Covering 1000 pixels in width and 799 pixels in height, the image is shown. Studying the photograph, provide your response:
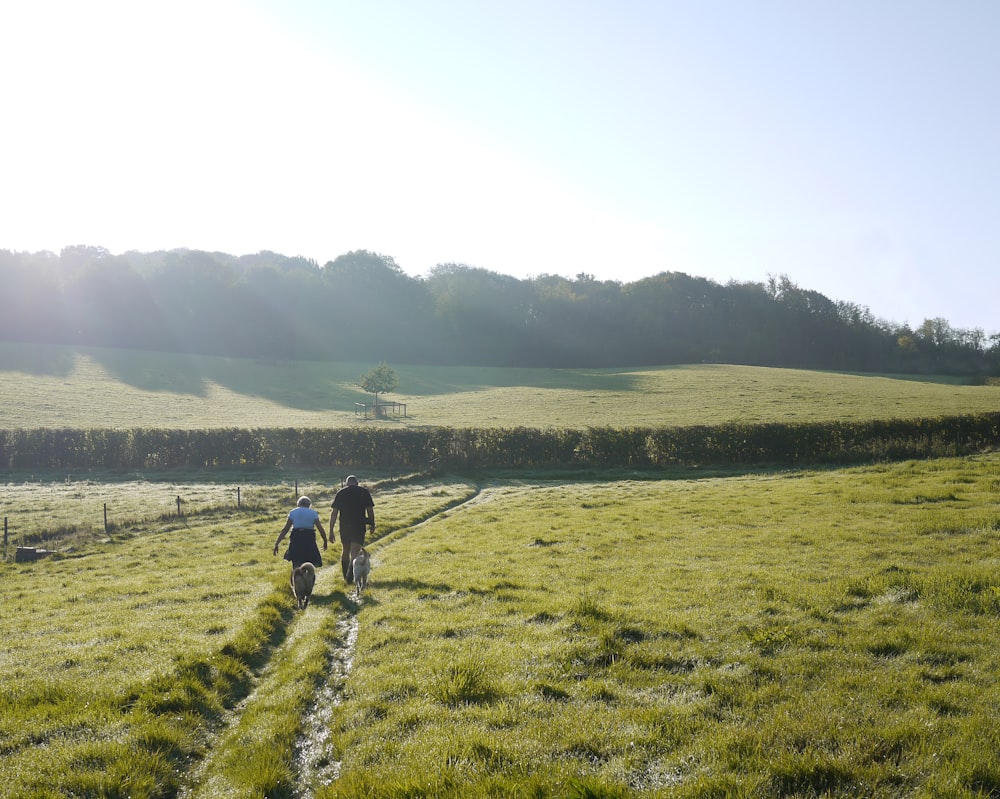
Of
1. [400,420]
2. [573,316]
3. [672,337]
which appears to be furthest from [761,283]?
[400,420]

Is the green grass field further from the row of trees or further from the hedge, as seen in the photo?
the row of trees

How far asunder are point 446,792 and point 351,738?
1.74m

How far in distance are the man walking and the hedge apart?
83.9 feet

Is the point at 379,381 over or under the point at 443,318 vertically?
under

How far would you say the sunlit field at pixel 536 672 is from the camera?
6406mm

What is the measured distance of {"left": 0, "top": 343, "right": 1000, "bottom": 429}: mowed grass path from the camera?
56.8 metres

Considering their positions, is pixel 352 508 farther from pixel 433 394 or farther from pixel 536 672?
pixel 433 394

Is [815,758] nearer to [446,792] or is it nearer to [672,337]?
[446,792]

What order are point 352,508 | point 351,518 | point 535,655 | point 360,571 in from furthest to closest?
point 352,508 < point 351,518 < point 360,571 < point 535,655

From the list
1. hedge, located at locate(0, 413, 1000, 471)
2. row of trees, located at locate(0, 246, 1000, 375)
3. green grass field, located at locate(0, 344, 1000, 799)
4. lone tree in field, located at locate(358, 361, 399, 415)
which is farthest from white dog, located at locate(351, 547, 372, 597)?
row of trees, located at locate(0, 246, 1000, 375)

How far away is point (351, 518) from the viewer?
52.3ft

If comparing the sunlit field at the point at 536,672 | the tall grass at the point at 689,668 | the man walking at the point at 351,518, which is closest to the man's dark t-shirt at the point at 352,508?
the man walking at the point at 351,518

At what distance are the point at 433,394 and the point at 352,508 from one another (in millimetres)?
67187

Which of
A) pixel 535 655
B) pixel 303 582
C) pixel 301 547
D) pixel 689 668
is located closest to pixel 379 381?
pixel 301 547
